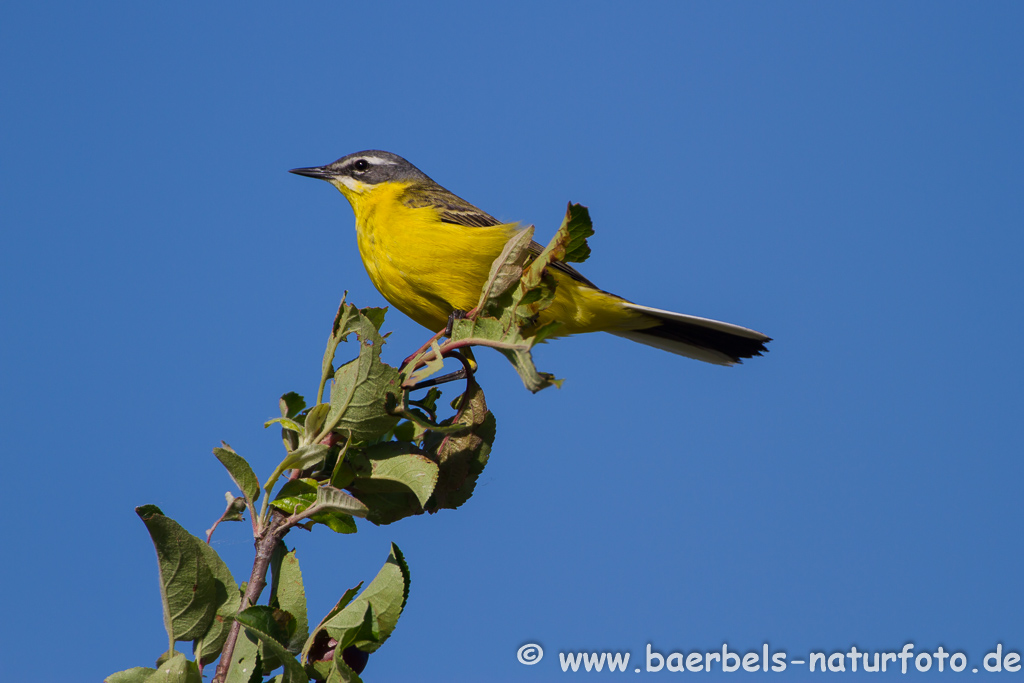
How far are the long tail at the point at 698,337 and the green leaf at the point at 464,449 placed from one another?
13.1 feet

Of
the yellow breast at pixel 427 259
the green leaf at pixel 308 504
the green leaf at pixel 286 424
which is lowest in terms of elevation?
the green leaf at pixel 308 504

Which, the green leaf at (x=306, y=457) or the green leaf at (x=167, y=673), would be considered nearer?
the green leaf at (x=167, y=673)

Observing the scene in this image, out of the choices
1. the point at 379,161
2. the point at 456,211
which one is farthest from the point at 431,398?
the point at 379,161

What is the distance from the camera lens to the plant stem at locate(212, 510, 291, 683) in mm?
2348

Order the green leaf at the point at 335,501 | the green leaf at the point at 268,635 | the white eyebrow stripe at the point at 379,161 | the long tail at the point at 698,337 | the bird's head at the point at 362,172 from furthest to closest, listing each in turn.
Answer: the white eyebrow stripe at the point at 379,161 < the bird's head at the point at 362,172 < the long tail at the point at 698,337 < the green leaf at the point at 335,501 < the green leaf at the point at 268,635

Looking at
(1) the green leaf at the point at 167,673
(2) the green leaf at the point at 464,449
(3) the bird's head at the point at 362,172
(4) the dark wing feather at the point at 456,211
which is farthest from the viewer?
(3) the bird's head at the point at 362,172

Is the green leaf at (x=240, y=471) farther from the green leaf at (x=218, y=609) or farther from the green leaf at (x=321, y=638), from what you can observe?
the green leaf at (x=321, y=638)

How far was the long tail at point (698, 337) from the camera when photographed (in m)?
6.98

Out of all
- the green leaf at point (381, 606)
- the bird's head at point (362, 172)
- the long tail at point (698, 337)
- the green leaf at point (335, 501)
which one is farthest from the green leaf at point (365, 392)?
the bird's head at point (362, 172)

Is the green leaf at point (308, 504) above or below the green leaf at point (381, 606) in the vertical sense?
above

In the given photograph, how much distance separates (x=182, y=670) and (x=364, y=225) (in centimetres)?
498

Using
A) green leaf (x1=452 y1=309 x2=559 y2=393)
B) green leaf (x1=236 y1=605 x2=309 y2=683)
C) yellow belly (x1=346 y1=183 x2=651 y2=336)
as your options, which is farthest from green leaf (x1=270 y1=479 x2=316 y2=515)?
yellow belly (x1=346 y1=183 x2=651 y2=336)

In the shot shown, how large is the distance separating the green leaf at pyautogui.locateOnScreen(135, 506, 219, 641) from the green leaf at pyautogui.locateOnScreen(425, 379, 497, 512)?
904 mm

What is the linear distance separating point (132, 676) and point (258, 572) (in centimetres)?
51
